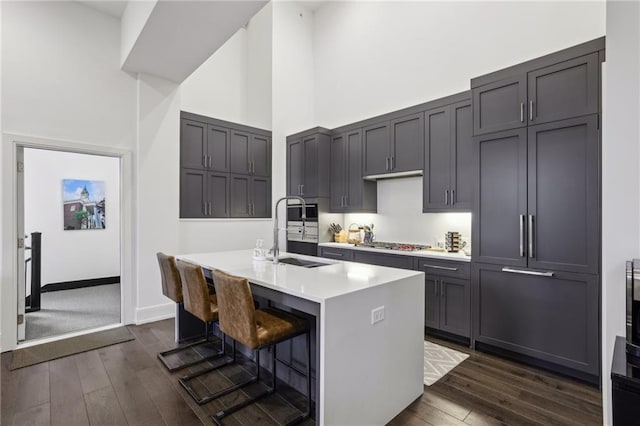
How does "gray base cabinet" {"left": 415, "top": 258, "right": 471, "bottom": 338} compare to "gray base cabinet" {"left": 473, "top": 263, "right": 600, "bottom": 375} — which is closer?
"gray base cabinet" {"left": 473, "top": 263, "right": 600, "bottom": 375}

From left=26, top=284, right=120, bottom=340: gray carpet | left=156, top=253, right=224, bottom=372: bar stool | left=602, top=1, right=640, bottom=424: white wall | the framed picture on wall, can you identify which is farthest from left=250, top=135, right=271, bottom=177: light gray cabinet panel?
left=602, top=1, right=640, bottom=424: white wall

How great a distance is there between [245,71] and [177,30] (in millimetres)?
2948

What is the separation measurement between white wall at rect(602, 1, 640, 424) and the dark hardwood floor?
766 millimetres

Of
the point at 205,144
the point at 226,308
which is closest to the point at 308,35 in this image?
the point at 205,144

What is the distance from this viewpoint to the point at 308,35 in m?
5.98

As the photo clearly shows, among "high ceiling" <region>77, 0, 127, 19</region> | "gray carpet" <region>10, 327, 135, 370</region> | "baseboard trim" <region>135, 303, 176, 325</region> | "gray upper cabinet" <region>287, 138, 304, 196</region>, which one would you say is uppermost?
"high ceiling" <region>77, 0, 127, 19</region>

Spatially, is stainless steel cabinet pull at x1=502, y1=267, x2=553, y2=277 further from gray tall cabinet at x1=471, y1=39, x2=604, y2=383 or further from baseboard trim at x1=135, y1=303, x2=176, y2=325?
baseboard trim at x1=135, y1=303, x2=176, y2=325

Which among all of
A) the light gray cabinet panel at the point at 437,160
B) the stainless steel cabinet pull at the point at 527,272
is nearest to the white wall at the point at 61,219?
the light gray cabinet panel at the point at 437,160

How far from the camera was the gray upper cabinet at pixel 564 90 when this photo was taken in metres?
2.48

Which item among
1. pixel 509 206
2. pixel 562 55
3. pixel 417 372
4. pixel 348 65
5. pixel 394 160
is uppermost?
pixel 348 65

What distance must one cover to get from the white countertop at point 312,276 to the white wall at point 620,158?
1048 mm

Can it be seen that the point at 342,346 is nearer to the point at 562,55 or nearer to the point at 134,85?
the point at 562,55

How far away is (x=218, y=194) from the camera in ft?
15.4

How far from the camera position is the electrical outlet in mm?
1934
